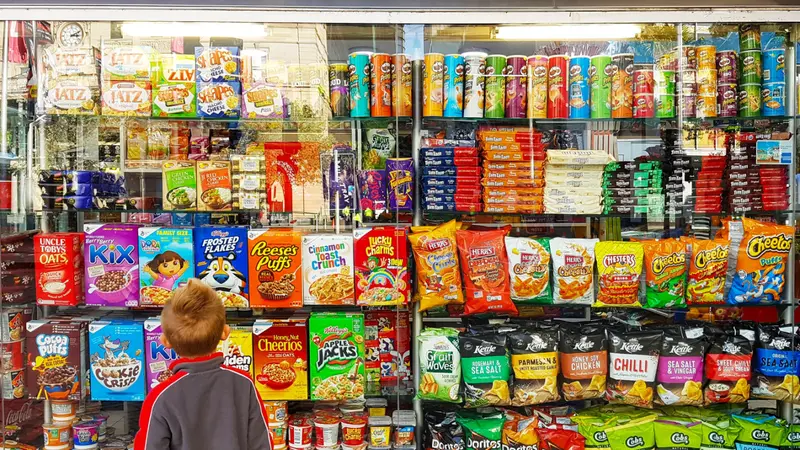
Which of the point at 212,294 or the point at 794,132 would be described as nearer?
the point at 212,294

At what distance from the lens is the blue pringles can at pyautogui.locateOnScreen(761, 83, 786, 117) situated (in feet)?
11.8

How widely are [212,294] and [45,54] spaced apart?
2.07m

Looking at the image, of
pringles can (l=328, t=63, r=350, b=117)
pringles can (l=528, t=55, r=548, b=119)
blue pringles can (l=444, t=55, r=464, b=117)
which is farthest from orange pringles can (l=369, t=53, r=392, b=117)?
pringles can (l=528, t=55, r=548, b=119)

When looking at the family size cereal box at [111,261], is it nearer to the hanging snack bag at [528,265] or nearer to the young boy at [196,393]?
the young boy at [196,393]

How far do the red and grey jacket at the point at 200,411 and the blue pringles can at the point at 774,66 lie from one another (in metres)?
3.21

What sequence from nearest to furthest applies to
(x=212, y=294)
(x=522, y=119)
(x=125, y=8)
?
(x=212, y=294)
(x=125, y=8)
(x=522, y=119)

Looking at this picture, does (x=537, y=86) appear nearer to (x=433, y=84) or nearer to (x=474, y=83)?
(x=474, y=83)

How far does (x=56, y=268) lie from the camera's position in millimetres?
3537

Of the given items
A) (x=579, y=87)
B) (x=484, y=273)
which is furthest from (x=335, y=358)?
(x=579, y=87)

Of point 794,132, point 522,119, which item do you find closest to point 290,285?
point 522,119

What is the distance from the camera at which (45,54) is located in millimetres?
3547

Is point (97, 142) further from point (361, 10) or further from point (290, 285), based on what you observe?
point (361, 10)

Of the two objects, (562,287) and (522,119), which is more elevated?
(522,119)

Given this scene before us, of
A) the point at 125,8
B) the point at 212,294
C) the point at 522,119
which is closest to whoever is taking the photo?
the point at 212,294
